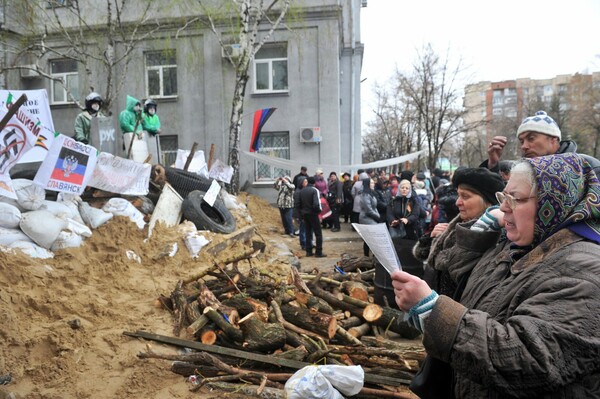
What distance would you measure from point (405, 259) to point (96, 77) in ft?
56.5

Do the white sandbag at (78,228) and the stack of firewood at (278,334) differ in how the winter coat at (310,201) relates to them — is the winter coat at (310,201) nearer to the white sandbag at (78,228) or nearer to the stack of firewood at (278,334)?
the stack of firewood at (278,334)

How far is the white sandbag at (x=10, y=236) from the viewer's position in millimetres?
5909

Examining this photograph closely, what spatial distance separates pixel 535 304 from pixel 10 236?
21.6 feet

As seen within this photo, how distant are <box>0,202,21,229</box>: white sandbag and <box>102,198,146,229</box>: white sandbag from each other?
5.15ft

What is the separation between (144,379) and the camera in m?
3.99

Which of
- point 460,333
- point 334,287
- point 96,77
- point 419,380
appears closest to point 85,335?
point 334,287

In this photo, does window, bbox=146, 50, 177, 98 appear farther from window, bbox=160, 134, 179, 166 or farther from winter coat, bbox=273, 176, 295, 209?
winter coat, bbox=273, 176, 295, 209

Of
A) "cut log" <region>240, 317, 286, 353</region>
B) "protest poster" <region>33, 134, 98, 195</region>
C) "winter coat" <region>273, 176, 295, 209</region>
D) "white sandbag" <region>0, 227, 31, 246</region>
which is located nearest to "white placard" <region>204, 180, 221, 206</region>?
"protest poster" <region>33, 134, 98, 195</region>

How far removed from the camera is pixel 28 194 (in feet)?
21.6

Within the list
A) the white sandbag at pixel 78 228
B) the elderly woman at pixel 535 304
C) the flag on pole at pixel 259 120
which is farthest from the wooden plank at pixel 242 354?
the flag on pole at pixel 259 120

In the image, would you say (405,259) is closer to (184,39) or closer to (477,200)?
(477,200)

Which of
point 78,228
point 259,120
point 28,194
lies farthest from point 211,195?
point 259,120

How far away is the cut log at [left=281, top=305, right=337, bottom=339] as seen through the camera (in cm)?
471

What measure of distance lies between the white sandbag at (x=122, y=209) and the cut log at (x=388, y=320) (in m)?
4.56
